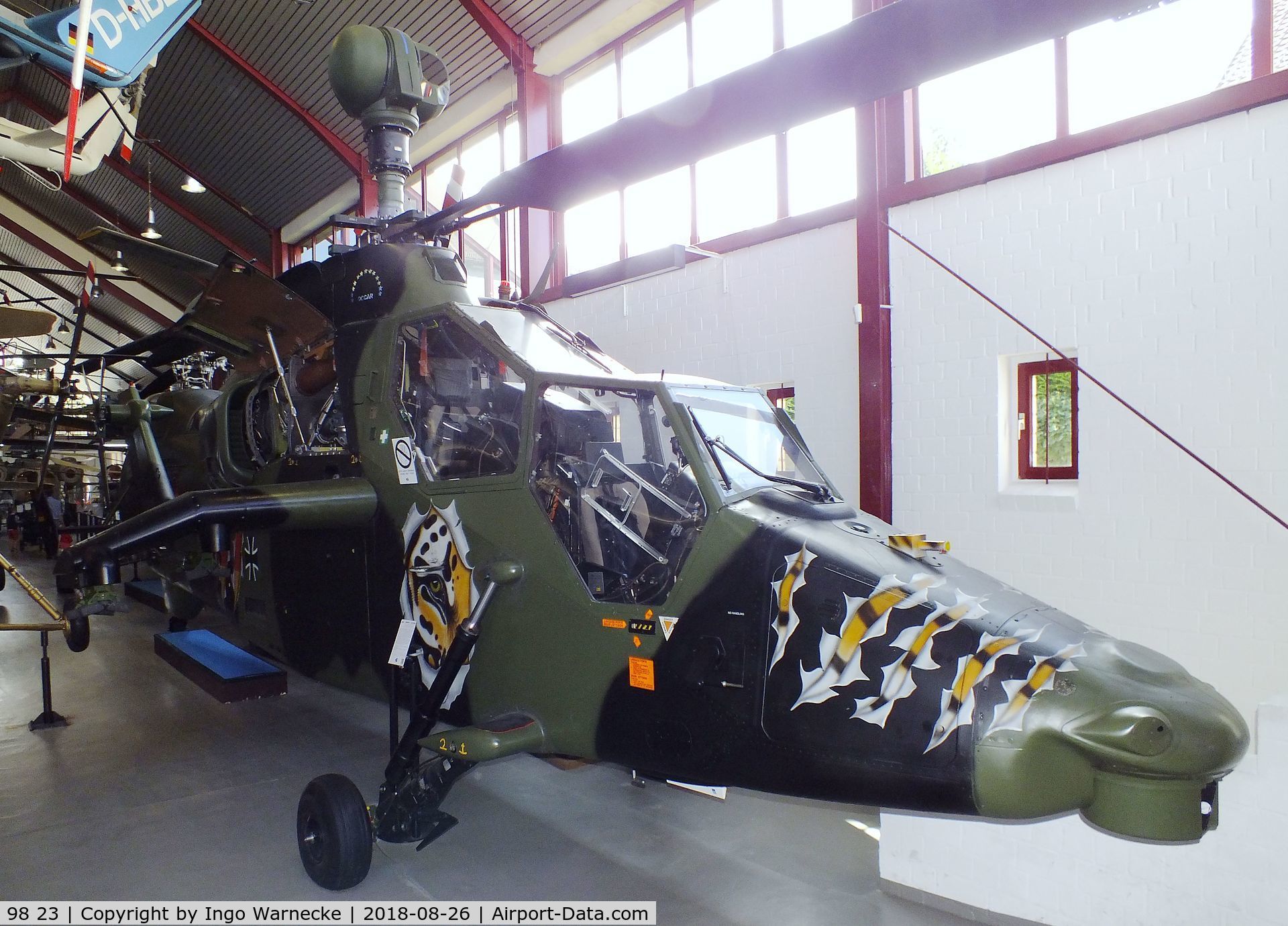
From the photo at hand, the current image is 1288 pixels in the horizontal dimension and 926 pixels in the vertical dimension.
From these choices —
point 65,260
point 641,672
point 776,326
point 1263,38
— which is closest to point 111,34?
point 641,672

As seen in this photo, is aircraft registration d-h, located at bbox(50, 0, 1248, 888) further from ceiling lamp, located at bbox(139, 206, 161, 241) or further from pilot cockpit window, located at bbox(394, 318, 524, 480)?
ceiling lamp, located at bbox(139, 206, 161, 241)

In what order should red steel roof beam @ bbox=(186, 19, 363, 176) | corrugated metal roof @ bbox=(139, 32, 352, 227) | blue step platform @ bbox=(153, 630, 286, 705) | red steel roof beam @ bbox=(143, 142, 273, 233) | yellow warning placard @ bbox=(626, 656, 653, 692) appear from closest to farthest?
1. yellow warning placard @ bbox=(626, 656, 653, 692)
2. blue step platform @ bbox=(153, 630, 286, 705)
3. red steel roof beam @ bbox=(186, 19, 363, 176)
4. corrugated metal roof @ bbox=(139, 32, 352, 227)
5. red steel roof beam @ bbox=(143, 142, 273, 233)

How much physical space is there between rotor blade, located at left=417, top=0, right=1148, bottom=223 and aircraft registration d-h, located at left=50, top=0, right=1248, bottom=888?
20 mm

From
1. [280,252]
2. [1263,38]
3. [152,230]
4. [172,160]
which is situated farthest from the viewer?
[280,252]

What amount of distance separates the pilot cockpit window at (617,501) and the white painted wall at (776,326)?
11.5 feet

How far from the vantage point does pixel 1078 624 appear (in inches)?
106

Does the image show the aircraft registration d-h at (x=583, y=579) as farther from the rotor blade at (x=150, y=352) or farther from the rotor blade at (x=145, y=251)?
the rotor blade at (x=150, y=352)

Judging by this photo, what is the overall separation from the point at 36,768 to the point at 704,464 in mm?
4837

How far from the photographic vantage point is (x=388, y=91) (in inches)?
189

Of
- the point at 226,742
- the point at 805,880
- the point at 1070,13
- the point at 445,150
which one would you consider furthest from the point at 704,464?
the point at 445,150

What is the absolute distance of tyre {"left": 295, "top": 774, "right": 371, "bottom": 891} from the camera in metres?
3.62

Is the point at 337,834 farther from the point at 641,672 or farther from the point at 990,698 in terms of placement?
the point at 990,698

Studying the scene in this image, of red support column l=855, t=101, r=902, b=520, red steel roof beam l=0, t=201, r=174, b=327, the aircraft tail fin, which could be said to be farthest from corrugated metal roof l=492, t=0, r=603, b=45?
red steel roof beam l=0, t=201, r=174, b=327

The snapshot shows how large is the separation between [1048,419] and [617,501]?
3.71 meters
